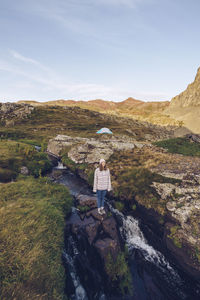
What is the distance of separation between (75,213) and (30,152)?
53.5 ft

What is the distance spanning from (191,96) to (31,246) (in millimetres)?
168246

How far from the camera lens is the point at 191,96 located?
135625 millimetres

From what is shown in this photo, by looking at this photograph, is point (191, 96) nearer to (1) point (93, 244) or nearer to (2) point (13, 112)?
(2) point (13, 112)

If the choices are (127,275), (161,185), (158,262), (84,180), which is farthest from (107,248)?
(84,180)

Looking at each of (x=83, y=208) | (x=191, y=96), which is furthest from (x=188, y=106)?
(x=83, y=208)

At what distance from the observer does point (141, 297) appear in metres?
8.40

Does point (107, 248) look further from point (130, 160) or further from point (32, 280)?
point (130, 160)

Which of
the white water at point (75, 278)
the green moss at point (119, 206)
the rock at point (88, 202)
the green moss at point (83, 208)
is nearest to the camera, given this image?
the white water at point (75, 278)

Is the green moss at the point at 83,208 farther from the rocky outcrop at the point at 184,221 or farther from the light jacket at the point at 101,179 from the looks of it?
the rocky outcrop at the point at 184,221

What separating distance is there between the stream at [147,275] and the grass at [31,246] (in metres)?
1.44

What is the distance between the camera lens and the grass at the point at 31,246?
6520 millimetres

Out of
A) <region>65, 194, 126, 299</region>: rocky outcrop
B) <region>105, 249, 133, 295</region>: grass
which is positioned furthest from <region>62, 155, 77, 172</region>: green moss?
<region>105, 249, 133, 295</region>: grass

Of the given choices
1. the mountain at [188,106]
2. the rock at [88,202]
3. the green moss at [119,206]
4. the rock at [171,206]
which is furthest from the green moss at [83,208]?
the mountain at [188,106]

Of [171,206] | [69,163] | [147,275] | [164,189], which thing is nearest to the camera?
[147,275]
